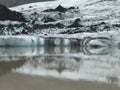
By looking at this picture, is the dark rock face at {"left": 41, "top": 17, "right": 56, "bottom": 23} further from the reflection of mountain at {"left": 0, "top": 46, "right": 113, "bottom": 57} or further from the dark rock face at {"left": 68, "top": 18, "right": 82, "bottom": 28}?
the reflection of mountain at {"left": 0, "top": 46, "right": 113, "bottom": 57}

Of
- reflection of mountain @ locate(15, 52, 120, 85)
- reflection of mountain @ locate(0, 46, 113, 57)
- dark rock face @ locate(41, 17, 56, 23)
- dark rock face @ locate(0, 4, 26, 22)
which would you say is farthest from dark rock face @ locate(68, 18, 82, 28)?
reflection of mountain @ locate(15, 52, 120, 85)

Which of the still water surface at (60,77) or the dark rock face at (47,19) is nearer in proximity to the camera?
the still water surface at (60,77)

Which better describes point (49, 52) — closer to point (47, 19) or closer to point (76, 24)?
point (76, 24)

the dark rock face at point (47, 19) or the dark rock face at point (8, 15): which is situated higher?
the dark rock face at point (8, 15)

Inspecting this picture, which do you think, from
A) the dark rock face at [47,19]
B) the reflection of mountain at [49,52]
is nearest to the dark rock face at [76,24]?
the dark rock face at [47,19]

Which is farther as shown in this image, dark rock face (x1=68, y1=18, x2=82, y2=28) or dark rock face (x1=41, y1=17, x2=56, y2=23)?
dark rock face (x1=41, y1=17, x2=56, y2=23)

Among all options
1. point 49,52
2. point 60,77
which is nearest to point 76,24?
point 49,52

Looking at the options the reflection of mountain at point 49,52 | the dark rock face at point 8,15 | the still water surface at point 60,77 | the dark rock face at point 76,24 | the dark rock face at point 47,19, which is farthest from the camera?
the dark rock face at point 47,19

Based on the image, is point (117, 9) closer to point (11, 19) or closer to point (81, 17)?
point (81, 17)

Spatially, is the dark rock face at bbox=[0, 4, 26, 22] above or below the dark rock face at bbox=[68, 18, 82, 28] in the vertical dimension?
above

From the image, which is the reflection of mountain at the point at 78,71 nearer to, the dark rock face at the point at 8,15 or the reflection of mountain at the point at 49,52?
the reflection of mountain at the point at 49,52

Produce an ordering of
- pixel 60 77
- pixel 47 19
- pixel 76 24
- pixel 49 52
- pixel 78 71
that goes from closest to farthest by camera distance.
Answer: pixel 60 77 < pixel 78 71 < pixel 49 52 < pixel 76 24 < pixel 47 19

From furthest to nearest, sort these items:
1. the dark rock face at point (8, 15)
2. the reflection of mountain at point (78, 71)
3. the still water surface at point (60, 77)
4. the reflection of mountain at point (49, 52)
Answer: the dark rock face at point (8, 15), the reflection of mountain at point (49, 52), the reflection of mountain at point (78, 71), the still water surface at point (60, 77)

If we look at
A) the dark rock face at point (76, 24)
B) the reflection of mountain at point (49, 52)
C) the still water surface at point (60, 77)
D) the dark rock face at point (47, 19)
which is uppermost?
the still water surface at point (60, 77)
